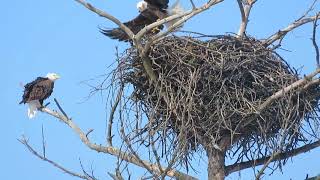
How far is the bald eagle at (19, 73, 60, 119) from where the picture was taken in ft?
28.6

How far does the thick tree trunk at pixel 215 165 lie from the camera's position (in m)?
6.15

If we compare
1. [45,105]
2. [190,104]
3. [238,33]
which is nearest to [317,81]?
[190,104]

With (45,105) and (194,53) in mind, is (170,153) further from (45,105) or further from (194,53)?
(45,105)

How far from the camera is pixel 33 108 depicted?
8.75 metres

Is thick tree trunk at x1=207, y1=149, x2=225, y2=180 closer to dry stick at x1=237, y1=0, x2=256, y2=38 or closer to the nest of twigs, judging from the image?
the nest of twigs

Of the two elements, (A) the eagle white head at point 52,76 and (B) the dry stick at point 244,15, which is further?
(A) the eagle white head at point 52,76

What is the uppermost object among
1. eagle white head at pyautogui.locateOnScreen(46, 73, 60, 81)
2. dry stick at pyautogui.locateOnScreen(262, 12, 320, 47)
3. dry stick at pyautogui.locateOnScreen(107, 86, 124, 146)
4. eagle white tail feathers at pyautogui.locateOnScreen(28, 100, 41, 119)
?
eagle white head at pyautogui.locateOnScreen(46, 73, 60, 81)

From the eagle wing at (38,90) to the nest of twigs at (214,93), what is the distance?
273cm

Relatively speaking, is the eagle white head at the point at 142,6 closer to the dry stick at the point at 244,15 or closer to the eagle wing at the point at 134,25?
the eagle wing at the point at 134,25

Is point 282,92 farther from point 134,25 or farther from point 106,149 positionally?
point 134,25

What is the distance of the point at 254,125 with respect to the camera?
6160 mm

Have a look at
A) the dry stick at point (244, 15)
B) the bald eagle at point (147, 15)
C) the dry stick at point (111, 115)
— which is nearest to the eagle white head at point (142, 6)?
the bald eagle at point (147, 15)

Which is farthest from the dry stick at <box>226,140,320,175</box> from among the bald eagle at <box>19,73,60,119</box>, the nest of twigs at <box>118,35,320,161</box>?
the bald eagle at <box>19,73,60,119</box>

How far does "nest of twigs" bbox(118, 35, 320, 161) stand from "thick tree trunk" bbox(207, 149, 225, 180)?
126 mm
